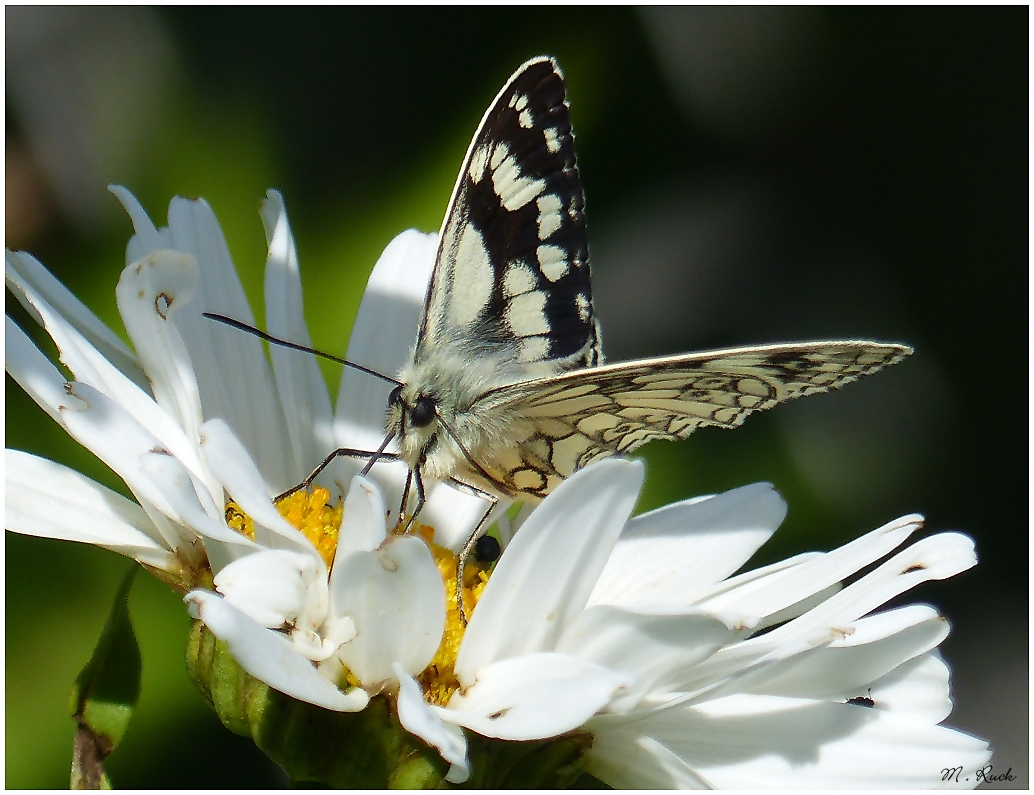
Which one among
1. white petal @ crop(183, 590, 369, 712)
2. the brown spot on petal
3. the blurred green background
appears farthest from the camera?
the blurred green background

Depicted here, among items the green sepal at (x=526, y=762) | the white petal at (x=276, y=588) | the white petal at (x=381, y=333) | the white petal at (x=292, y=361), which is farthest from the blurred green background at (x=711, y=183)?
the white petal at (x=276, y=588)

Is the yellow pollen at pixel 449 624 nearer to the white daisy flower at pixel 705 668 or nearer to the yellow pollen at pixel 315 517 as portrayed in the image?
the white daisy flower at pixel 705 668

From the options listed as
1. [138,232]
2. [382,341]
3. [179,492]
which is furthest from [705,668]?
[138,232]

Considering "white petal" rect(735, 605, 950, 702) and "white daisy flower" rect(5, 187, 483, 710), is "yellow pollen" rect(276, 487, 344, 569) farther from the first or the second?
"white petal" rect(735, 605, 950, 702)

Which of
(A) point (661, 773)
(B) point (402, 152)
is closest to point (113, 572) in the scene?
(A) point (661, 773)

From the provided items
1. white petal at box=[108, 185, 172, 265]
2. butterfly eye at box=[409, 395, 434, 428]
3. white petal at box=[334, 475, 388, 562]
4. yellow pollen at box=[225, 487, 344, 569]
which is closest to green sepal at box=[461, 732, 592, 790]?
white petal at box=[334, 475, 388, 562]

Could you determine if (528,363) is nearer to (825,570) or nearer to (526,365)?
(526,365)

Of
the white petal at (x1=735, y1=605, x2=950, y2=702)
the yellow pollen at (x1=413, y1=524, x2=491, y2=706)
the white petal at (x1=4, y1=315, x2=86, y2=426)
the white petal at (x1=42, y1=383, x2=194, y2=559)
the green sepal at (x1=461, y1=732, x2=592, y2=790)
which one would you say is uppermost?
the white petal at (x1=4, y1=315, x2=86, y2=426)
